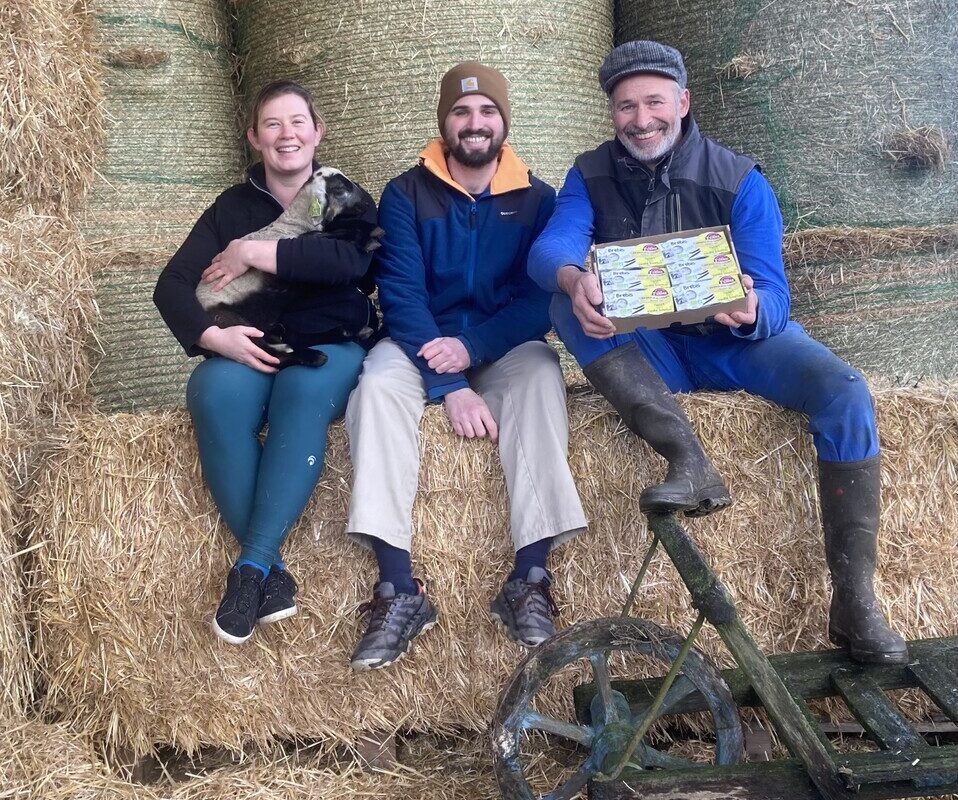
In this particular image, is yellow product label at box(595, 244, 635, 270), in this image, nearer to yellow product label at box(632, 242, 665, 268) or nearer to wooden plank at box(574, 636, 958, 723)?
yellow product label at box(632, 242, 665, 268)

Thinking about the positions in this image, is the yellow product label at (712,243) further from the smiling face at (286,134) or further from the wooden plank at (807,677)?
the smiling face at (286,134)

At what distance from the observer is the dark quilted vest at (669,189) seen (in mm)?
2363

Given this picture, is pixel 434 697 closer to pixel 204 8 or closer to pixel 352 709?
pixel 352 709

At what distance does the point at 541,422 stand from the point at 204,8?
207cm

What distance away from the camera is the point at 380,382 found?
7.37 ft

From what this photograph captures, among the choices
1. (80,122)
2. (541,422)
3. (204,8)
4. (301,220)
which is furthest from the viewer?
(204,8)

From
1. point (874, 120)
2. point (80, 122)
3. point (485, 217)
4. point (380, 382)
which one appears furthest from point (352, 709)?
point (874, 120)

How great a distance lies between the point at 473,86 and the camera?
2.56 m

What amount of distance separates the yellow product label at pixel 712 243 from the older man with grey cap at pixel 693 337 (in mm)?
91

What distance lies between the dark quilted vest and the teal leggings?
83 cm

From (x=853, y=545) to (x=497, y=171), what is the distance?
4.39ft

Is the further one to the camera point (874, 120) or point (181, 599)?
point (874, 120)

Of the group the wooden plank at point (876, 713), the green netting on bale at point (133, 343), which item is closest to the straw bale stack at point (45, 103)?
the green netting on bale at point (133, 343)

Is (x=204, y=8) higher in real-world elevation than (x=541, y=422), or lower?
higher
